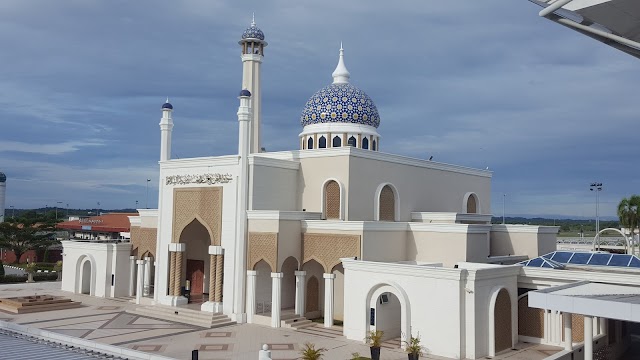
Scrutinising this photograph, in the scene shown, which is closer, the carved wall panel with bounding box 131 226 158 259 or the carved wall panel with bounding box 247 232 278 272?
the carved wall panel with bounding box 247 232 278 272

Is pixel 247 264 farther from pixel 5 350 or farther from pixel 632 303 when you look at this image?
pixel 632 303

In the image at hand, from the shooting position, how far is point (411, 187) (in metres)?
23.8

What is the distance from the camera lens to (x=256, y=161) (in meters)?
20.7

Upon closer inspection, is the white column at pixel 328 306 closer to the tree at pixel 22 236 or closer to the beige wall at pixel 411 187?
the beige wall at pixel 411 187

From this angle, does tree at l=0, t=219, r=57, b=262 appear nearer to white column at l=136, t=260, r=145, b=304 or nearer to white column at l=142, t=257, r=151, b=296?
white column at l=142, t=257, r=151, b=296

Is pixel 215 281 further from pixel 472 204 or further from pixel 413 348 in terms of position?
pixel 472 204

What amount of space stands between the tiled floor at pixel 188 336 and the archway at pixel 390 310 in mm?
585

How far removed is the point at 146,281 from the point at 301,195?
834cm

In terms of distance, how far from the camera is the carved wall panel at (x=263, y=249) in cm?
1966

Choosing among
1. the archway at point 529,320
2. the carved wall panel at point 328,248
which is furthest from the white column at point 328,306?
the archway at point 529,320

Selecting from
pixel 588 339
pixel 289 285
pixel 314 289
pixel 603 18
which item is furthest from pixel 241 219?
pixel 603 18

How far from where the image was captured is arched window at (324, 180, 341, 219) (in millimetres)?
21281

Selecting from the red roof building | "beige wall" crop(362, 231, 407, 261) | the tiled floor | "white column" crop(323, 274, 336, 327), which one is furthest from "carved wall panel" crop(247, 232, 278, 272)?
the red roof building

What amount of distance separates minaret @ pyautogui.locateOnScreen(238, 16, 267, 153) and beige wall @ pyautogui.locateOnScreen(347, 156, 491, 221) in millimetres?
6143
